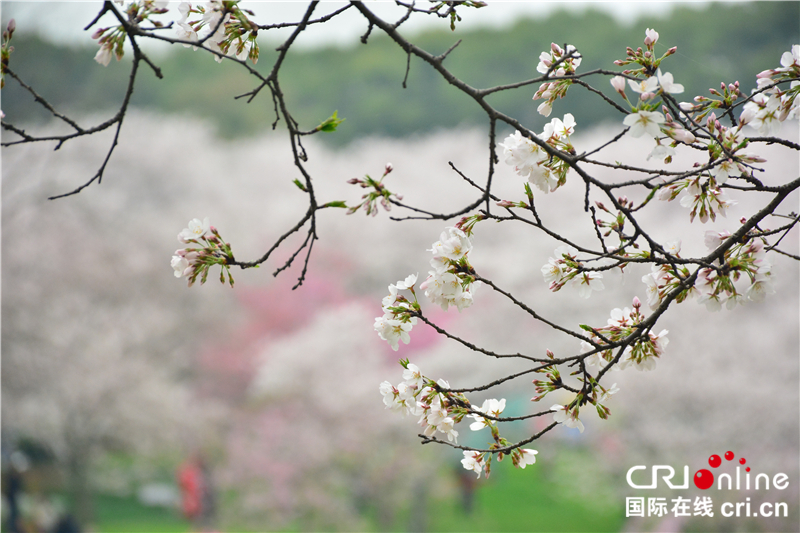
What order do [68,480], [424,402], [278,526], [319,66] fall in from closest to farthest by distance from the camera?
[424,402] → [278,526] → [68,480] → [319,66]

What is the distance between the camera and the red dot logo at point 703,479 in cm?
454

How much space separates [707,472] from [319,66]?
846 cm

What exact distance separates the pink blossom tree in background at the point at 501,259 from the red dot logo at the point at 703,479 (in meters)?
0.63

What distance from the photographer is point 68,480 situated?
5648 millimetres

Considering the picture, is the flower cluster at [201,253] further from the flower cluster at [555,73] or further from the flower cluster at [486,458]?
the flower cluster at [555,73]

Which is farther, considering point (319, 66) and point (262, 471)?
point (319, 66)

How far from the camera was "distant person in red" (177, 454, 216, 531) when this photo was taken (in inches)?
221

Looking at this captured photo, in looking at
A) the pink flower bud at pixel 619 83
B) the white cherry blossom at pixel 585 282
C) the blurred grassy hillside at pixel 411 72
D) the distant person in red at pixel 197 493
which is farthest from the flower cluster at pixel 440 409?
the blurred grassy hillside at pixel 411 72

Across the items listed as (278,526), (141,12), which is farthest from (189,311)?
(141,12)

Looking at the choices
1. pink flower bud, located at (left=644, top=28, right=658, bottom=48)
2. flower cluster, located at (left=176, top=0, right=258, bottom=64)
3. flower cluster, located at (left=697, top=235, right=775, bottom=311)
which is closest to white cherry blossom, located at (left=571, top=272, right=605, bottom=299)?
flower cluster, located at (left=697, top=235, right=775, bottom=311)

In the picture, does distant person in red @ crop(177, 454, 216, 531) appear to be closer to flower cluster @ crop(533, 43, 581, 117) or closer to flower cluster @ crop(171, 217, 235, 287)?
flower cluster @ crop(171, 217, 235, 287)

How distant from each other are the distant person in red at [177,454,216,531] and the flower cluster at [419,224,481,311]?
18.3 feet

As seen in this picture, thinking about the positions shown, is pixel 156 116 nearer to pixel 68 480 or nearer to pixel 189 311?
pixel 189 311

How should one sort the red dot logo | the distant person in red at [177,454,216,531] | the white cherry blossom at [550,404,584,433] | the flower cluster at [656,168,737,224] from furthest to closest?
the distant person in red at [177,454,216,531] < the red dot logo < the flower cluster at [656,168,737,224] < the white cherry blossom at [550,404,584,433]
